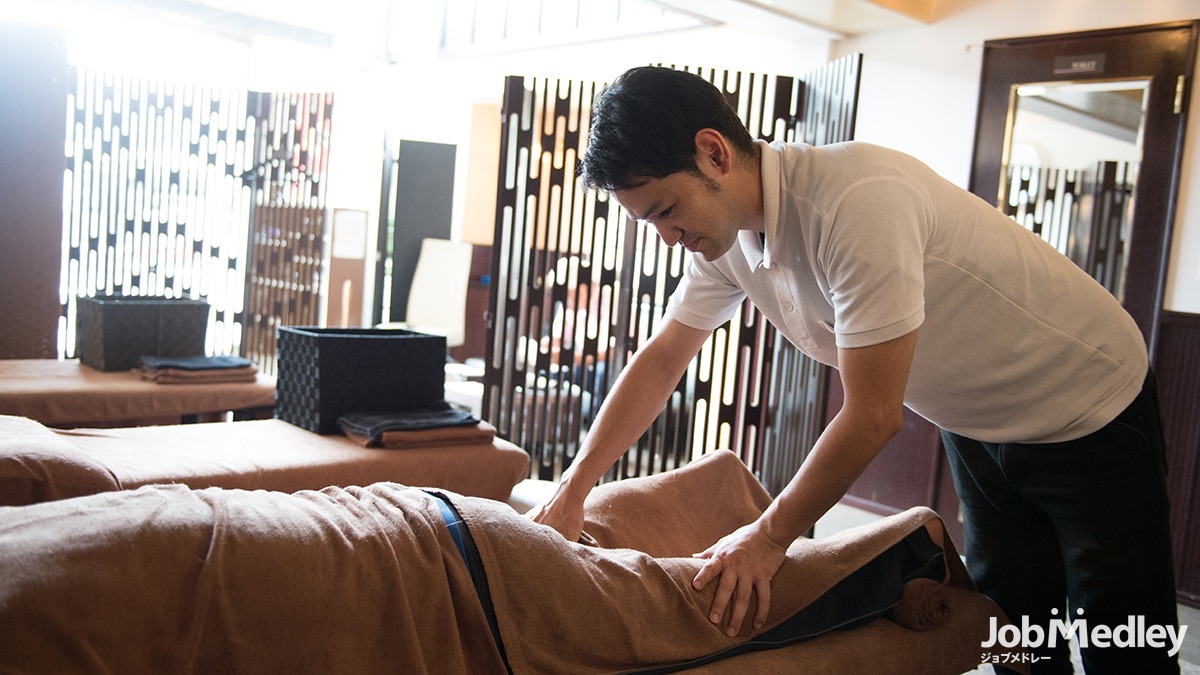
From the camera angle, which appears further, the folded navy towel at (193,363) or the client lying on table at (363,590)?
the folded navy towel at (193,363)

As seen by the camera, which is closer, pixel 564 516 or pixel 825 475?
pixel 825 475

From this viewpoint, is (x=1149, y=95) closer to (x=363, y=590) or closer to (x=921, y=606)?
(x=921, y=606)

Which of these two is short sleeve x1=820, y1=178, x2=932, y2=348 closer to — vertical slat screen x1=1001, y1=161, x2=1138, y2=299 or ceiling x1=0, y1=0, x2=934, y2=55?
vertical slat screen x1=1001, y1=161, x2=1138, y2=299

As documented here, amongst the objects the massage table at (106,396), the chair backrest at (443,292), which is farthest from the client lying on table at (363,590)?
the chair backrest at (443,292)

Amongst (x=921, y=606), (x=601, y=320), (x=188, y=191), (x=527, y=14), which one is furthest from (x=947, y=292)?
(x=527, y=14)

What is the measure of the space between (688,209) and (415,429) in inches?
60.0

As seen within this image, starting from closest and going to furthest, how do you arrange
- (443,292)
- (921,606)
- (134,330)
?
(921,606) → (134,330) → (443,292)

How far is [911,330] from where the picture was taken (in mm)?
1233

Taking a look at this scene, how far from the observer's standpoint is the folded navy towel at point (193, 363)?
320 centimetres

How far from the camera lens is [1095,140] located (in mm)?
3504

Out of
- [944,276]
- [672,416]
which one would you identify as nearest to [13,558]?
[944,276]

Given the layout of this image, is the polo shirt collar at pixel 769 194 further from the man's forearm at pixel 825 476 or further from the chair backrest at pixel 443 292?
the chair backrest at pixel 443 292

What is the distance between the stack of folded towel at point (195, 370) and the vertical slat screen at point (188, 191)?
1437 millimetres

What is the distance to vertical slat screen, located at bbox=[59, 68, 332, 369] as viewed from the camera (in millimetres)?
4578
